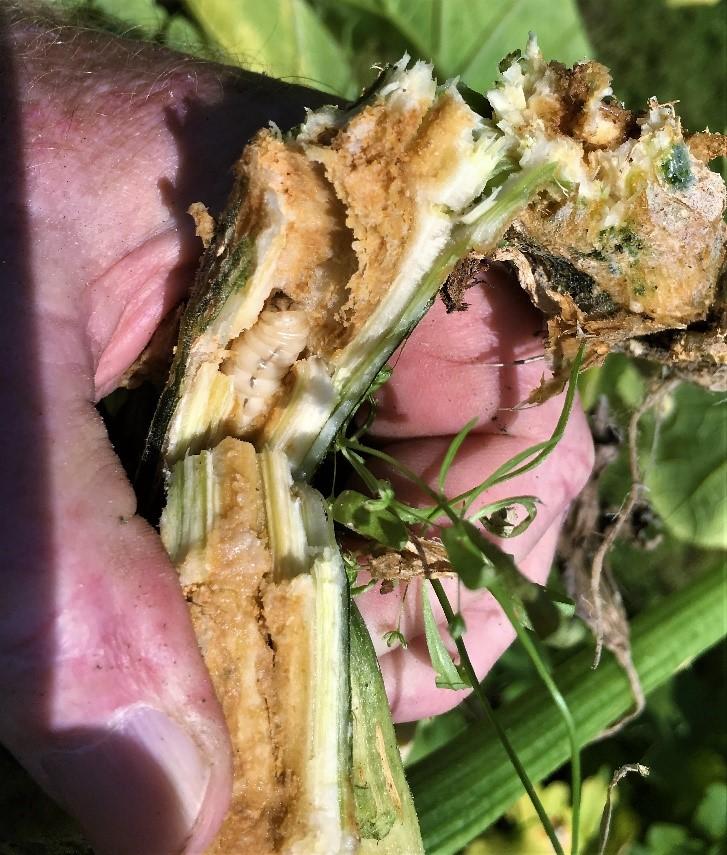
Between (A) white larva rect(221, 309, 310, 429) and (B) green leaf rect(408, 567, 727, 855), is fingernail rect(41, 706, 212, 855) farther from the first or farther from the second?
(B) green leaf rect(408, 567, 727, 855)

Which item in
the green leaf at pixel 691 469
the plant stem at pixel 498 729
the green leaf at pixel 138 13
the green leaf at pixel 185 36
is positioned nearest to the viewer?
the plant stem at pixel 498 729

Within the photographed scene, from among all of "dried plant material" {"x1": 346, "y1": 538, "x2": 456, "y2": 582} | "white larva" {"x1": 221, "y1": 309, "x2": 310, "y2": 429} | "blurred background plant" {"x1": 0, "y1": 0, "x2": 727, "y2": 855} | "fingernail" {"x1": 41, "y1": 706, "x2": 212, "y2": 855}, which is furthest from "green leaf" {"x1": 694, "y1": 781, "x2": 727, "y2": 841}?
"white larva" {"x1": 221, "y1": 309, "x2": 310, "y2": 429}

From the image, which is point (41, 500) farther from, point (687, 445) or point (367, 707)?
point (687, 445)

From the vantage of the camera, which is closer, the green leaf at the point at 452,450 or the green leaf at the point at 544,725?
the green leaf at the point at 452,450

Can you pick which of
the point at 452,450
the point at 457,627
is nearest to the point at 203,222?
the point at 452,450

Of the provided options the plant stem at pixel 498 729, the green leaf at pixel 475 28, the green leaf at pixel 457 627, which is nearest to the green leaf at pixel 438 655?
the plant stem at pixel 498 729

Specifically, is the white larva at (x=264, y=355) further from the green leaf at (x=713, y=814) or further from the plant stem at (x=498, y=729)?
the green leaf at (x=713, y=814)
